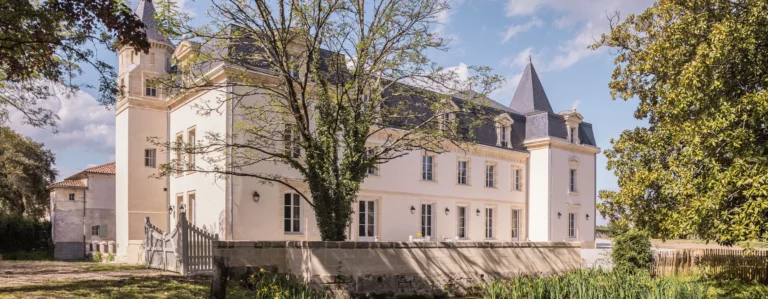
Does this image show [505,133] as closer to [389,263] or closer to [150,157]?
[389,263]

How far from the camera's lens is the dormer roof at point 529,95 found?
31.3 m

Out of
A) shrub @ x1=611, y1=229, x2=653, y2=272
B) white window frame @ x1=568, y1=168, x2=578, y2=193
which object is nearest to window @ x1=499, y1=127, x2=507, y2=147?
white window frame @ x1=568, y1=168, x2=578, y2=193

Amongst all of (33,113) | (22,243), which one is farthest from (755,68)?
(22,243)

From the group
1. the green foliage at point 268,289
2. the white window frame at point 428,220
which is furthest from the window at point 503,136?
the green foliage at point 268,289

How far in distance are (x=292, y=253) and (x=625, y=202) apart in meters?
8.04

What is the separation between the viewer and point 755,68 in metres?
12.0

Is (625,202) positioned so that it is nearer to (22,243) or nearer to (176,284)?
(176,284)

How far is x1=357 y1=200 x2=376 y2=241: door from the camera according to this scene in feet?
71.5

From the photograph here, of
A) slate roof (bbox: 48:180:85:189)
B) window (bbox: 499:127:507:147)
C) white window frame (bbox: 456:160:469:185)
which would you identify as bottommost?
slate roof (bbox: 48:180:85:189)

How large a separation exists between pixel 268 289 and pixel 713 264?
15.0 m

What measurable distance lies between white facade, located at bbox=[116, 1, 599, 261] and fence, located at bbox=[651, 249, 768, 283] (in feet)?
26.6

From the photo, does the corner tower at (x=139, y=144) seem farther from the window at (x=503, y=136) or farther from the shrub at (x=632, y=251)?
the shrub at (x=632, y=251)

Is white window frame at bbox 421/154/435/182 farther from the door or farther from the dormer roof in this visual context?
the dormer roof

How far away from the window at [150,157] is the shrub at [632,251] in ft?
55.2
